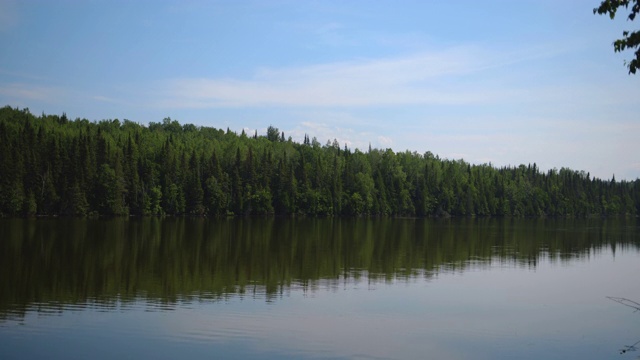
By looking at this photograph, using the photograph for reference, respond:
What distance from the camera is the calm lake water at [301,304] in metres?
22.4

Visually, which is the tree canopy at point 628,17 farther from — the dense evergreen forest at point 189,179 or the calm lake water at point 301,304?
the dense evergreen forest at point 189,179

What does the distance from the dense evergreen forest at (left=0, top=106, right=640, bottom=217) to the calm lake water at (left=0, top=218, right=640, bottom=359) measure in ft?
190

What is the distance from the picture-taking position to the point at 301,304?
30453 mm

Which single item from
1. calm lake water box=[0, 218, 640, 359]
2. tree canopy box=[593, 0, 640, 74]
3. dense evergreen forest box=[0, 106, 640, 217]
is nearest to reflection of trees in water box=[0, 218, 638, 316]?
calm lake water box=[0, 218, 640, 359]

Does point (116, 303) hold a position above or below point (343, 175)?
below

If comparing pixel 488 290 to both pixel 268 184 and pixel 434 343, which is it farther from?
pixel 268 184

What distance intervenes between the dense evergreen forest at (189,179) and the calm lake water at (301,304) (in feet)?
190

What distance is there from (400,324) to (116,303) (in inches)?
522

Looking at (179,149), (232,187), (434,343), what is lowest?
(434,343)

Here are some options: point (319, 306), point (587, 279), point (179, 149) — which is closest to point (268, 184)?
point (179, 149)

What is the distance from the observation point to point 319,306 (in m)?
30.2

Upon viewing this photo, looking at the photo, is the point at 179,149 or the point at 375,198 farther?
the point at 375,198

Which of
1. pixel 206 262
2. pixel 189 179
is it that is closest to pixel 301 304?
pixel 206 262

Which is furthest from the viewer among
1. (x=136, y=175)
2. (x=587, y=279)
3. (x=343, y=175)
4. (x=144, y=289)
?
(x=343, y=175)
